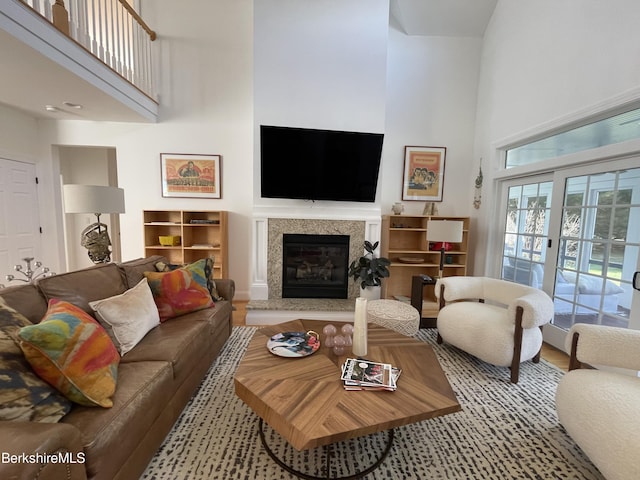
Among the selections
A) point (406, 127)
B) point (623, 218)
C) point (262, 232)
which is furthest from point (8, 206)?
point (623, 218)

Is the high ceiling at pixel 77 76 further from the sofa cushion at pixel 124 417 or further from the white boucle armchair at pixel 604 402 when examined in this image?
the white boucle armchair at pixel 604 402

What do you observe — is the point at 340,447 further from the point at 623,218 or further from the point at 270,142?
the point at 270,142

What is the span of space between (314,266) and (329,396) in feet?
8.09

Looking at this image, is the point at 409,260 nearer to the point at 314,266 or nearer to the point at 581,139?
the point at 314,266

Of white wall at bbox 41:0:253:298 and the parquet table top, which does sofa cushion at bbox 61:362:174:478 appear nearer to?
the parquet table top

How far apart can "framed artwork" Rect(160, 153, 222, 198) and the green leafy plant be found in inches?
85.9

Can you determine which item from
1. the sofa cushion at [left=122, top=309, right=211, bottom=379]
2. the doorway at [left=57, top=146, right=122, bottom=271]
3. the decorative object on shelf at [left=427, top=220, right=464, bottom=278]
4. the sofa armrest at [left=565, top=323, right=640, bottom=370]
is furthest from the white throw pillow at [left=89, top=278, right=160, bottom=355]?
the doorway at [left=57, top=146, right=122, bottom=271]

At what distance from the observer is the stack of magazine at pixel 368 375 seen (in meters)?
1.36

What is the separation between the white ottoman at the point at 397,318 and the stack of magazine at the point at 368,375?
36.1 inches

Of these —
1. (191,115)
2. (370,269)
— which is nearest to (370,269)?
(370,269)

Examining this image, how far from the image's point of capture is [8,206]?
3465 mm

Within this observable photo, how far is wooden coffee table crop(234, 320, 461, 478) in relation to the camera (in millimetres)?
1113

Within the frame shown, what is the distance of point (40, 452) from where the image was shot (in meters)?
0.78

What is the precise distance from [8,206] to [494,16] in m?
6.60
